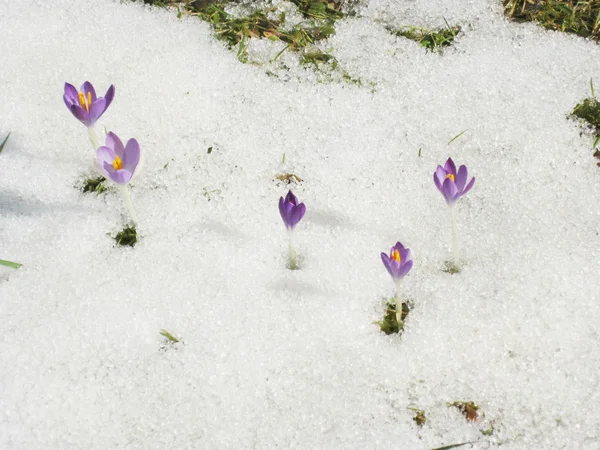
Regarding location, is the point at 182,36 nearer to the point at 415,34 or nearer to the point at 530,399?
the point at 415,34

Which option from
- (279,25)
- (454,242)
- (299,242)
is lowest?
(299,242)

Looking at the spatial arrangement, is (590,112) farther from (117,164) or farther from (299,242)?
(117,164)

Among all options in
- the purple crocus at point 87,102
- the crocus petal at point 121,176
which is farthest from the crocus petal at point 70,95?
the crocus petal at point 121,176

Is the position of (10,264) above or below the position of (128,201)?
below

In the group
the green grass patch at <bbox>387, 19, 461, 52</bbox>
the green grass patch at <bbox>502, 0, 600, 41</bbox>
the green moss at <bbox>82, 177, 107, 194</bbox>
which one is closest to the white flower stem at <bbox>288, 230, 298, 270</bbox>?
the green moss at <bbox>82, 177, 107, 194</bbox>

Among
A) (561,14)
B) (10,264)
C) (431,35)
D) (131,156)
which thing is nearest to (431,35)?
(431,35)

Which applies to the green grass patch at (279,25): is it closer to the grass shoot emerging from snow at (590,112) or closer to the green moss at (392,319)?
the grass shoot emerging from snow at (590,112)

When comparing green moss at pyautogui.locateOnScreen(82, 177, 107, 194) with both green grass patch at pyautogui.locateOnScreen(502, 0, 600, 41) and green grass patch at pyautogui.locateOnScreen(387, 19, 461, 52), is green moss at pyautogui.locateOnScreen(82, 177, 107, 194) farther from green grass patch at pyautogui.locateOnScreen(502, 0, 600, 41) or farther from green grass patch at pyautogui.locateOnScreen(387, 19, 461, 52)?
green grass patch at pyautogui.locateOnScreen(502, 0, 600, 41)
